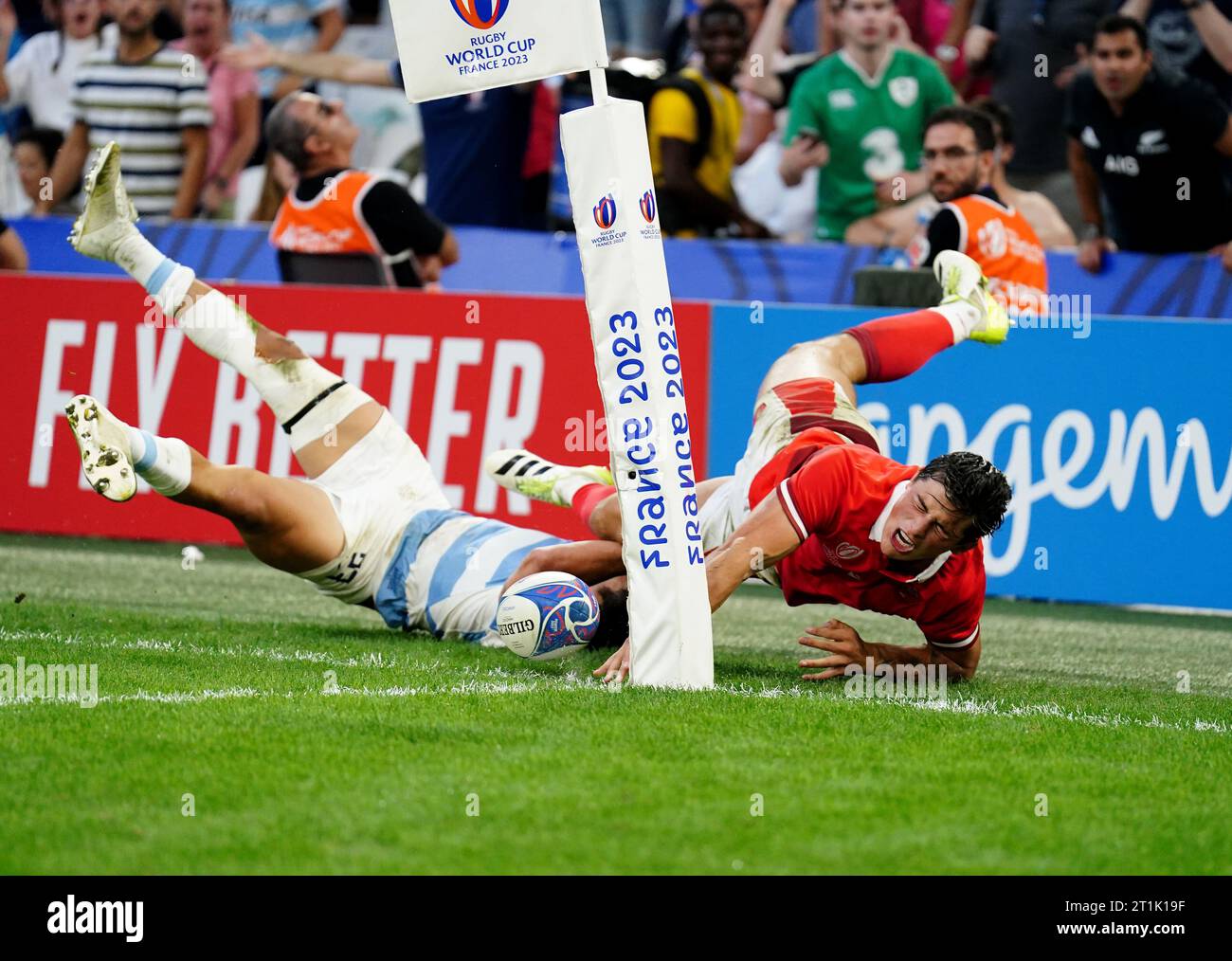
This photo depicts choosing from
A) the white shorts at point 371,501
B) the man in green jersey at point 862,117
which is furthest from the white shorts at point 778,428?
the man in green jersey at point 862,117

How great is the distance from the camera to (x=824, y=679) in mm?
7199

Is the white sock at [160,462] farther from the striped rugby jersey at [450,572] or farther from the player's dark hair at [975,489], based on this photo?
the player's dark hair at [975,489]

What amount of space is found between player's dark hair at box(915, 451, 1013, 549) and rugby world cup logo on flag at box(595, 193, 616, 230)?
1.41 m

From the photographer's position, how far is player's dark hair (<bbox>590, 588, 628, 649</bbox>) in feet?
24.7

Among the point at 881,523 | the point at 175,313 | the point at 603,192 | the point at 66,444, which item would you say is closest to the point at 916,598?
the point at 881,523

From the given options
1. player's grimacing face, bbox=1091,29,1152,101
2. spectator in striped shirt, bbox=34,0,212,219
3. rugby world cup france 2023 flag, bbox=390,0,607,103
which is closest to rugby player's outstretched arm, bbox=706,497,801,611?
rugby world cup france 2023 flag, bbox=390,0,607,103

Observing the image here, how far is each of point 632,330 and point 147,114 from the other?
921 cm

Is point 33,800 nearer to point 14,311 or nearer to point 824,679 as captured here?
point 824,679

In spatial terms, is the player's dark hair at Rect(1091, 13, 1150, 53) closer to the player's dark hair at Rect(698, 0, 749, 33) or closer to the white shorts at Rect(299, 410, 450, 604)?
the player's dark hair at Rect(698, 0, 749, 33)

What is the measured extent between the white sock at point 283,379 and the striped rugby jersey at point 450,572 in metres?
0.62

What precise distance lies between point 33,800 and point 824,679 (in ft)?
11.0

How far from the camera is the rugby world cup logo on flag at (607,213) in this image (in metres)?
6.42

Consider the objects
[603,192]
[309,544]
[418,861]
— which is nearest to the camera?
[418,861]

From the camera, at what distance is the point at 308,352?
1131cm
